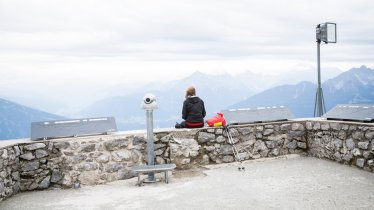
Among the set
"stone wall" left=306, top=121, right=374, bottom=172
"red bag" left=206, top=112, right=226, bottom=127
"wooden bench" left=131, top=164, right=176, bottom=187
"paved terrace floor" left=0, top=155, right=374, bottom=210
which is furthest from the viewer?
"red bag" left=206, top=112, right=226, bottom=127

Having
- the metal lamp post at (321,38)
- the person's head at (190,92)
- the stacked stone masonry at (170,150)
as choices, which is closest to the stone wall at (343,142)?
the stacked stone masonry at (170,150)

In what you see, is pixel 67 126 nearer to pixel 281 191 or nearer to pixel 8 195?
pixel 8 195

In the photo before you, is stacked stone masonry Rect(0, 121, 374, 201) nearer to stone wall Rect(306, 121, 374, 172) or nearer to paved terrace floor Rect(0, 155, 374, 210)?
stone wall Rect(306, 121, 374, 172)

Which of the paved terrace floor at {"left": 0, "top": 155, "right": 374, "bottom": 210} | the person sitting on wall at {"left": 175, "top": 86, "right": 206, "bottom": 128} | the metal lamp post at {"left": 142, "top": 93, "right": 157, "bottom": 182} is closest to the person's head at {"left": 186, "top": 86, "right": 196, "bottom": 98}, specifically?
the person sitting on wall at {"left": 175, "top": 86, "right": 206, "bottom": 128}

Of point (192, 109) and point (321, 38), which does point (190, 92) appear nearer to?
point (192, 109)

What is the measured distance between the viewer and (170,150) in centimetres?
815

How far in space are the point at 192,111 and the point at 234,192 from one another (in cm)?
255

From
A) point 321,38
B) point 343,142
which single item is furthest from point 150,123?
point 321,38

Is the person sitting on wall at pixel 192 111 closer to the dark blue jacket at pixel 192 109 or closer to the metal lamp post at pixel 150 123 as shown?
the dark blue jacket at pixel 192 109

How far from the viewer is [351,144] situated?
7.75 m

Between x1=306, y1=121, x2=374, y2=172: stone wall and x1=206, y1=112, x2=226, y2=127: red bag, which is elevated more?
x1=206, y1=112, x2=226, y2=127: red bag

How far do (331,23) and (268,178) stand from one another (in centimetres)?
644

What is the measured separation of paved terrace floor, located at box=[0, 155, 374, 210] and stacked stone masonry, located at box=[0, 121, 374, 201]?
0.26 m

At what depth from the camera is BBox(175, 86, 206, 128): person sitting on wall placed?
842 centimetres
